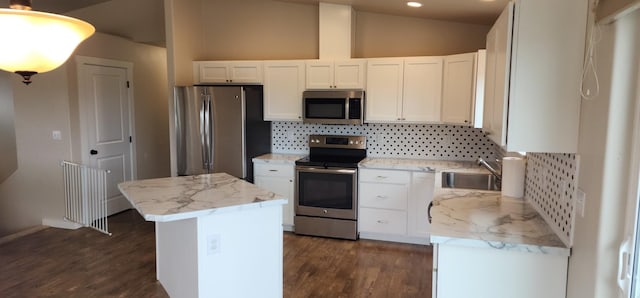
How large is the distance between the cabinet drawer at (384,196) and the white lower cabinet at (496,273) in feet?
7.13

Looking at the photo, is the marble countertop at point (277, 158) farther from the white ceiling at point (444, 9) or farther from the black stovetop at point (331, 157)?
the white ceiling at point (444, 9)

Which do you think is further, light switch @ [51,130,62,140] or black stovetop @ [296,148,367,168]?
light switch @ [51,130,62,140]

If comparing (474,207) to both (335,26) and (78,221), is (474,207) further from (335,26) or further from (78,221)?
(78,221)

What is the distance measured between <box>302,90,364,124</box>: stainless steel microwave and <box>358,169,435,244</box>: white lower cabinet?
2.03 feet

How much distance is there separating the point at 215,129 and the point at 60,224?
229 centimetres

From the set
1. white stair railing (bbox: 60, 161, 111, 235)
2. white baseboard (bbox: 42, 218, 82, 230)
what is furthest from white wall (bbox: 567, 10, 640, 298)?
white baseboard (bbox: 42, 218, 82, 230)

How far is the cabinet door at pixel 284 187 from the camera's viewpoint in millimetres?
4484

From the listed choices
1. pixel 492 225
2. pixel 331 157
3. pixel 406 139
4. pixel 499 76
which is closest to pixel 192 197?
pixel 492 225

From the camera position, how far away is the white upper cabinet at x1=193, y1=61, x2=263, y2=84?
4.67m

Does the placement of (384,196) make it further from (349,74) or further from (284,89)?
(284,89)

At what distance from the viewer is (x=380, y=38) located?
4586 mm

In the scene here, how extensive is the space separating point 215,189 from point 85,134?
3028 mm

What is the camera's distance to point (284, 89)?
15.1ft

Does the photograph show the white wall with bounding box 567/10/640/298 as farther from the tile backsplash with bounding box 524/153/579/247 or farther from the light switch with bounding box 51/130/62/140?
the light switch with bounding box 51/130/62/140
